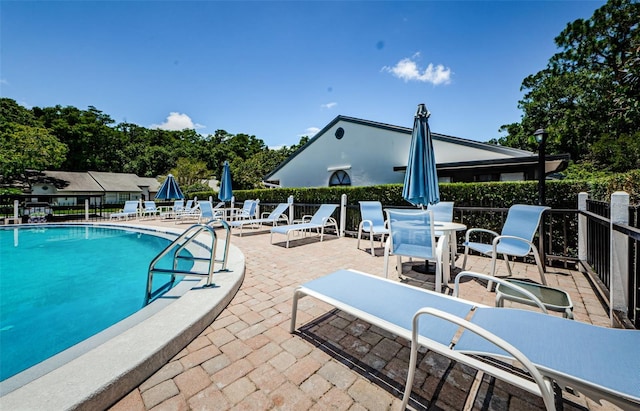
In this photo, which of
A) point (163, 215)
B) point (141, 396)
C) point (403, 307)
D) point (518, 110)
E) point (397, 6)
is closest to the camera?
point (141, 396)

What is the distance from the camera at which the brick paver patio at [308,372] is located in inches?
60.1

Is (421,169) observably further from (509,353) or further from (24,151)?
(24,151)

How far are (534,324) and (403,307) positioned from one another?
75 centimetres

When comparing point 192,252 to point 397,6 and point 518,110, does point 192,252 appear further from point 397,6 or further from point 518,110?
point 518,110

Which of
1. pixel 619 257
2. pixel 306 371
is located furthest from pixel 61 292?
pixel 619 257

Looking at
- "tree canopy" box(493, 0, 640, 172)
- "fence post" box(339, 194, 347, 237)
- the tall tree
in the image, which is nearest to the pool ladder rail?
"fence post" box(339, 194, 347, 237)

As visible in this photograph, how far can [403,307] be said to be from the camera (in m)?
1.87

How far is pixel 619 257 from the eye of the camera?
2.38 m

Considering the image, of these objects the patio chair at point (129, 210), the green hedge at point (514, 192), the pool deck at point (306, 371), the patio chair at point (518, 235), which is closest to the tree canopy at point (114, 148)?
the patio chair at point (129, 210)

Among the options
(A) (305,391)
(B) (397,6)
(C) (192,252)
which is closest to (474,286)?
(A) (305,391)

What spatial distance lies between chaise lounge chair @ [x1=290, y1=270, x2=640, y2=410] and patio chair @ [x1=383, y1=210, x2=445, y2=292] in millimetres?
1151

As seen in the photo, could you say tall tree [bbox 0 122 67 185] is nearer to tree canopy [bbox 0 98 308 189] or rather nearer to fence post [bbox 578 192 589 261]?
tree canopy [bbox 0 98 308 189]

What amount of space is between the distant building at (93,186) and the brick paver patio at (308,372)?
37.6m

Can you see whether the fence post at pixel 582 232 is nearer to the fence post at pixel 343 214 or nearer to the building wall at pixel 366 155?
the fence post at pixel 343 214
